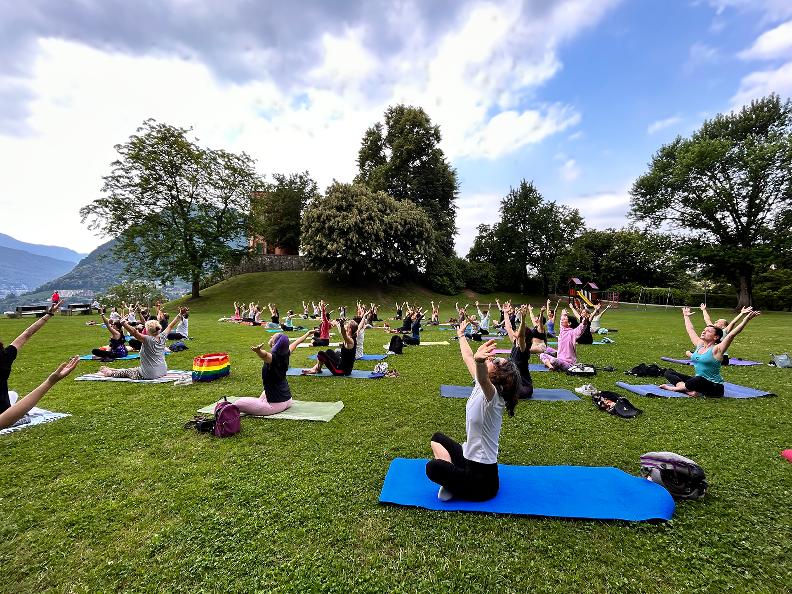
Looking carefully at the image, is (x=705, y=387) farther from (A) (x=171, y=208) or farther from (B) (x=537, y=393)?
(A) (x=171, y=208)

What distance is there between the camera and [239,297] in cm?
3491

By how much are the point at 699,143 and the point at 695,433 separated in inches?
1385

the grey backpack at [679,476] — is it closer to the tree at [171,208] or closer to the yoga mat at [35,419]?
the yoga mat at [35,419]

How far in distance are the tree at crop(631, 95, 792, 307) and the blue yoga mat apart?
112 ft

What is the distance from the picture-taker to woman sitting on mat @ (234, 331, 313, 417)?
6.42m

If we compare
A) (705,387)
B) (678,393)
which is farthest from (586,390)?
(705,387)

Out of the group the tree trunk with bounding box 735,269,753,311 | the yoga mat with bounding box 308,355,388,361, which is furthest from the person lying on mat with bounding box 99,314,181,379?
the tree trunk with bounding box 735,269,753,311

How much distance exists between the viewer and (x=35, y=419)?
20.2 feet

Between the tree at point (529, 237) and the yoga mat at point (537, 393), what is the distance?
3974 cm

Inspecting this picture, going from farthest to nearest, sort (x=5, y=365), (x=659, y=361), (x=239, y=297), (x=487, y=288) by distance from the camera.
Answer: (x=487, y=288) < (x=239, y=297) < (x=659, y=361) < (x=5, y=365)

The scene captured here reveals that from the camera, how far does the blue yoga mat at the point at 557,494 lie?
3674 millimetres

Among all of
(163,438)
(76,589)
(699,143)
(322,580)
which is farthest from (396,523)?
(699,143)

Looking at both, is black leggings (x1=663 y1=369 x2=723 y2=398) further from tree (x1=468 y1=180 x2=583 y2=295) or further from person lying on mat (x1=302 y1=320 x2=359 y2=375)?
tree (x1=468 y1=180 x2=583 y2=295)

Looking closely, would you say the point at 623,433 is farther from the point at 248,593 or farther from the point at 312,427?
the point at 248,593
